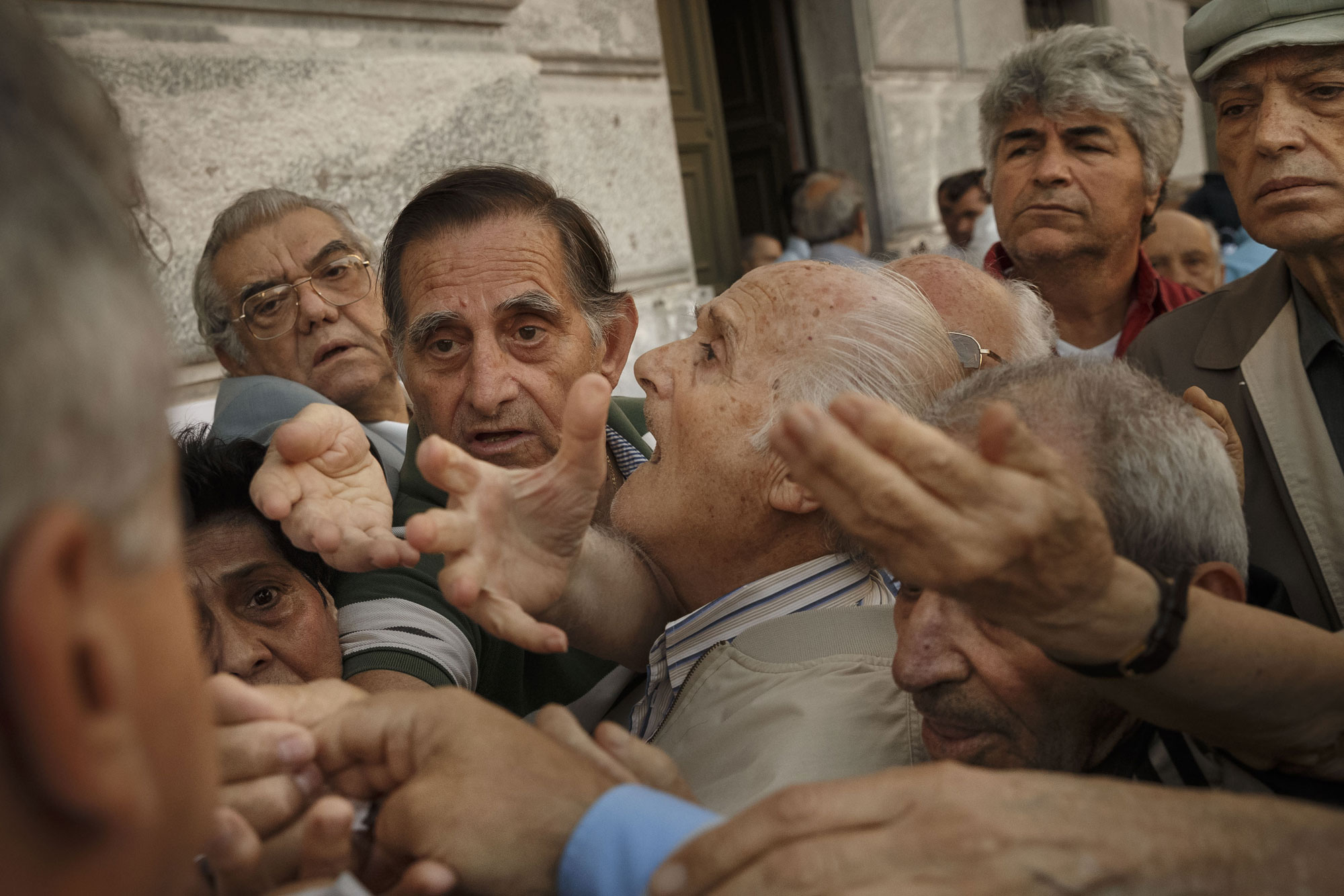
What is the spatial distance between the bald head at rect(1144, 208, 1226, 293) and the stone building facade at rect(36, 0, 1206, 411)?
2162 mm

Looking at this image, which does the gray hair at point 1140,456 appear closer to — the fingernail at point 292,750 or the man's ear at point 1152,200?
the fingernail at point 292,750

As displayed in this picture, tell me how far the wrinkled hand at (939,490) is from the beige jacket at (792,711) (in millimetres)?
570

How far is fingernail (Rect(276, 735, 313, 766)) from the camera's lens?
1.18 m

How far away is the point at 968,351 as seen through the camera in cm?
239

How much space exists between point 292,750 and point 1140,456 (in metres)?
1.03

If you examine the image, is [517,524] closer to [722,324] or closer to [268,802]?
[268,802]

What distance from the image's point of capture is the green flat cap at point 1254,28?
2.36 metres

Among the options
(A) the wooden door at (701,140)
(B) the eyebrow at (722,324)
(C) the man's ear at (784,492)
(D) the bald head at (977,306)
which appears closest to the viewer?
(C) the man's ear at (784,492)

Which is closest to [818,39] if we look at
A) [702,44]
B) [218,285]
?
[702,44]

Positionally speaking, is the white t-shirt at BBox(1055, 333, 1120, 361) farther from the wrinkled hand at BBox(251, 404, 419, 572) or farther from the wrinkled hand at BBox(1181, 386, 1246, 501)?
the wrinkled hand at BBox(251, 404, 419, 572)

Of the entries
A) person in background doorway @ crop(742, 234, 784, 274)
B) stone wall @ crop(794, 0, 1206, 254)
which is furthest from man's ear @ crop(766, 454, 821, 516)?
stone wall @ crop(794, 0, 1206, 254)

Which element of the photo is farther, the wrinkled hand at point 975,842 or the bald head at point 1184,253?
the bald head at point 1184,253

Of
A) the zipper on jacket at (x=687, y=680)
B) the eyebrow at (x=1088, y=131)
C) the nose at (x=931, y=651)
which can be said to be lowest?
the zipper on jacket at (x=687, y=680)

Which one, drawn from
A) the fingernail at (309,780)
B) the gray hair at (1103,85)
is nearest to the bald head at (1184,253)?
the gray hair at (1103,85)
